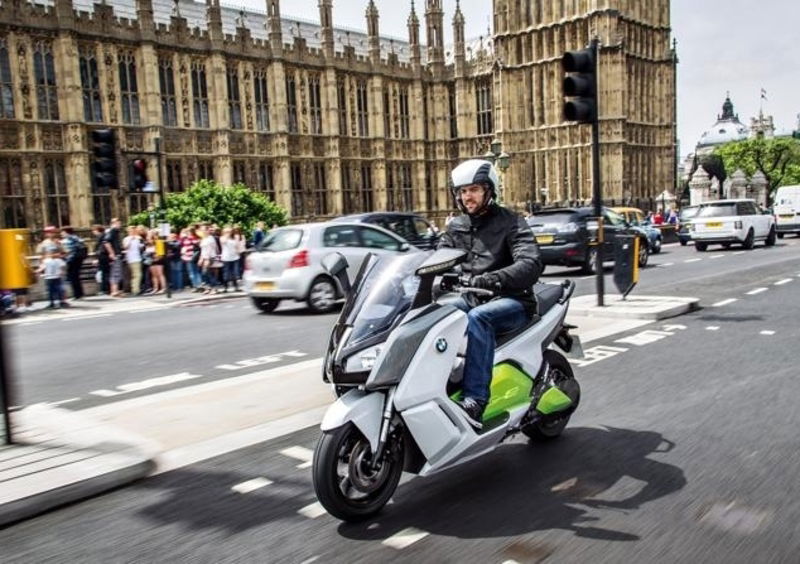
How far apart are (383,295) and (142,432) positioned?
2.57m

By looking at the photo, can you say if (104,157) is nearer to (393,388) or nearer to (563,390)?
(563,390)

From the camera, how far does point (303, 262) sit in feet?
39.1

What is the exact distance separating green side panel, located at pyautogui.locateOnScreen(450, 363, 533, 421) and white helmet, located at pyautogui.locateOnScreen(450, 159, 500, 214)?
0.92 meters

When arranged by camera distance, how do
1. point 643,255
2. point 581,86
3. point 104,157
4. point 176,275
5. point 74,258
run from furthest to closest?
point 643,255, point 176,275, point 74,258, point 104,157, point 581,86

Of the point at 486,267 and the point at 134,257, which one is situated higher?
the point at 486,267

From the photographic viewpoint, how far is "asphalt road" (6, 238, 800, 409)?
274 inches

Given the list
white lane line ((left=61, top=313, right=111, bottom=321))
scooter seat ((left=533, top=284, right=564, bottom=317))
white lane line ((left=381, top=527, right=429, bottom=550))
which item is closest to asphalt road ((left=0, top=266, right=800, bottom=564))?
white lane line ((left=381, top=527, right=429, bottom=550))

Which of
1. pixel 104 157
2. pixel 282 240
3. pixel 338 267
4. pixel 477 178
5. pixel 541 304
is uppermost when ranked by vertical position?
pixel 104 157

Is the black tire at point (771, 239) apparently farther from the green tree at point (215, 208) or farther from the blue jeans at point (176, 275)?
the blue jeans at point (176, 275)

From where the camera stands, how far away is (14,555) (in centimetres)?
323

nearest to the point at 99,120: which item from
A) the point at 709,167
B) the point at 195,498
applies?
the point at 195,498

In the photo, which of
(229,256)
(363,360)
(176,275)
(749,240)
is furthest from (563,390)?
(749,240)

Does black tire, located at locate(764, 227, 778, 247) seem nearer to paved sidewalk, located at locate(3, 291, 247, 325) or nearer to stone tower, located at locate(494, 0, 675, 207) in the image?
paved sidewalk, located at locate(3, 291, 247, 325)

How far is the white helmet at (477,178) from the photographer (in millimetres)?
3893
